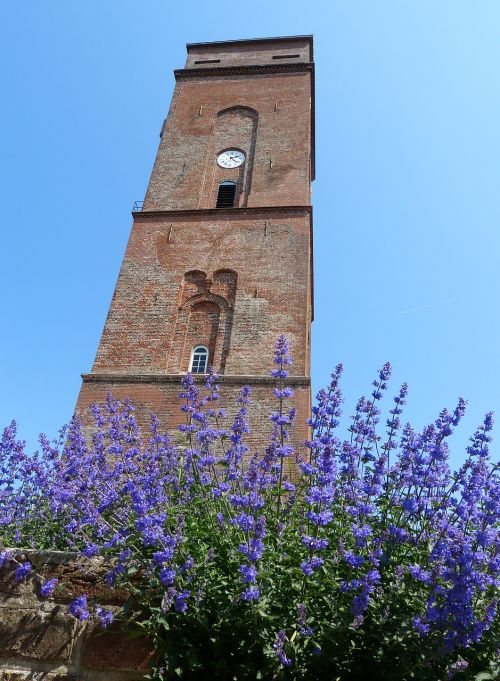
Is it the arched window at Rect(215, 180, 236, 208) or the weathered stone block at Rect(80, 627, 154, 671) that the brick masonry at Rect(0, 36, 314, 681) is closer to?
the arched window at Rect(215, 180, 236, 208)

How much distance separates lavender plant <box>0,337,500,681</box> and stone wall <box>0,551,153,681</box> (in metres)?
0.13

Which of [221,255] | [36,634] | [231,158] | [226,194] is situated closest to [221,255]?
[221,255]

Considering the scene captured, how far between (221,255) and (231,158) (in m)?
4.73

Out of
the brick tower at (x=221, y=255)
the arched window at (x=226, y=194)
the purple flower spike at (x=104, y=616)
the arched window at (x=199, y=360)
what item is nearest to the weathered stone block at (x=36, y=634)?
the purple flower spike at (x=104, y=616)

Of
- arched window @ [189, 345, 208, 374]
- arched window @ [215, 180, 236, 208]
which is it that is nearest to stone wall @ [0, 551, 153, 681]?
arched window @ [189, 345, 208, 374]

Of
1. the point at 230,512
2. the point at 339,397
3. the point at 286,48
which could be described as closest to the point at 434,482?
the point at 339,397

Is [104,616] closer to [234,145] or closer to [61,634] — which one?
[61,634]

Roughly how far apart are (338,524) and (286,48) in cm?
2322

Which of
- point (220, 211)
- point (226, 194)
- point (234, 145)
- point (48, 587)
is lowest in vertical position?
point (48, 587)

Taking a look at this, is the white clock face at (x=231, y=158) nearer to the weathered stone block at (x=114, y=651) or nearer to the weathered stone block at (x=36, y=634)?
the weathered stone block at (x=36, y=634)

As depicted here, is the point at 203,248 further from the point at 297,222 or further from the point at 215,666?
the point at 215,666

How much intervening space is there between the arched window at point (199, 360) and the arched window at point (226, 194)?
5365mm

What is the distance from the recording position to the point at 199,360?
48.3ft

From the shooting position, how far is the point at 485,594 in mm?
3393
